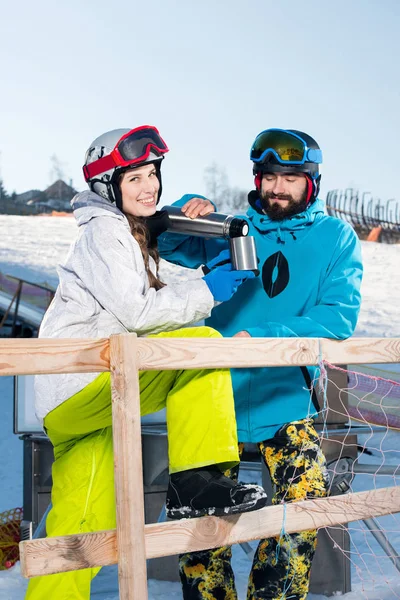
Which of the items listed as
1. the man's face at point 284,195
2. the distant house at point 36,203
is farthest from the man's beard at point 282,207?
the distant house at point 36,203

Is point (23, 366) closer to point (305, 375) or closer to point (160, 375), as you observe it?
point (160, 375)

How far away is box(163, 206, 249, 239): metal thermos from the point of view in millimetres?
2814

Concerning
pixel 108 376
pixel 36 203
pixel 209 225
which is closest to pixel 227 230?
pixel 209 225

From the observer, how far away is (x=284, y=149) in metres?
2.88

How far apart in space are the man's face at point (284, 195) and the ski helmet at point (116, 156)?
0.45 meters

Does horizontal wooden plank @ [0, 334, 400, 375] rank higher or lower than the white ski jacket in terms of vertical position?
lower

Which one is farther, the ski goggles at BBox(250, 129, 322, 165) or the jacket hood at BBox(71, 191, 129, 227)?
the ski goggles at BBox(250, 129, 322, 165)

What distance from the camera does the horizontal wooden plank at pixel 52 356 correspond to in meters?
1.85

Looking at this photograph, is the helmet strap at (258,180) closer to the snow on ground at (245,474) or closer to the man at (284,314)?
the man at (284,314)

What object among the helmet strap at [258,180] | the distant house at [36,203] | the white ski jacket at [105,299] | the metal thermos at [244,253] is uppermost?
the distant house at [36,203]

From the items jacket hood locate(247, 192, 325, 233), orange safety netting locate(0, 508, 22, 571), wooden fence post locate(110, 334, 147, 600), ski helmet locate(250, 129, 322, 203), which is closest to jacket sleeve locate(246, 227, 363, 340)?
jacket hood locate(247, 192, 325, 233)

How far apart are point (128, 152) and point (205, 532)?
3.88ft

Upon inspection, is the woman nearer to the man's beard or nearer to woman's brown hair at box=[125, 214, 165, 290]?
woman's brown hair at box=[125, 214, 165, 290]

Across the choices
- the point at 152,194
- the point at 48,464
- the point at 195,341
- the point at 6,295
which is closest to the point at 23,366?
the point at 195,341
